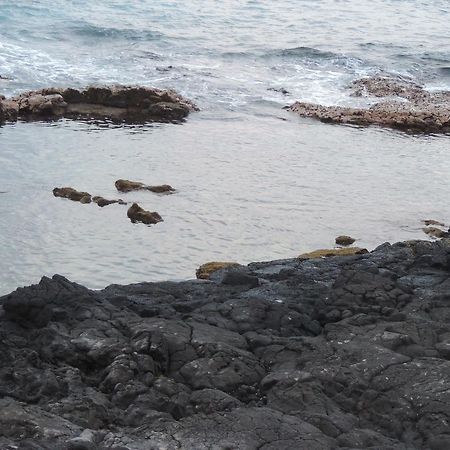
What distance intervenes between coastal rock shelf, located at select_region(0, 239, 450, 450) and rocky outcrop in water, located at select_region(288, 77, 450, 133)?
17.0 metres

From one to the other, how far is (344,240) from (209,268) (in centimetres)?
348

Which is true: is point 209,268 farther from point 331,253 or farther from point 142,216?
point 142,216

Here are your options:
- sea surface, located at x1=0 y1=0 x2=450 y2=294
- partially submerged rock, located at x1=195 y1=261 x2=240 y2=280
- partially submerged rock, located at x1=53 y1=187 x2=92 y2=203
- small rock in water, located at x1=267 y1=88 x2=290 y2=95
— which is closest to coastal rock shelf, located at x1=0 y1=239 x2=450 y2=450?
partially submerged rock, located at x1=195 y1=261 x2=240 y2=280

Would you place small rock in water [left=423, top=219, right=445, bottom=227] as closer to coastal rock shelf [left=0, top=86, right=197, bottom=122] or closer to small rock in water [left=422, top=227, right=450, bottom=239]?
small rock in water [left=422, top=227, right=450, bottom=239]

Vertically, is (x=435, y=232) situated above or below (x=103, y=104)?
below

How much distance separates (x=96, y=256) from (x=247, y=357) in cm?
721

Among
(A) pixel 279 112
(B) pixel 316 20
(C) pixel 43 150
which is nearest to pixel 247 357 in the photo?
(C) pixel 43 150

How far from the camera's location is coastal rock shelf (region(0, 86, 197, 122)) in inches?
1014

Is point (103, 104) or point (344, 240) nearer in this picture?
point (344, 240)

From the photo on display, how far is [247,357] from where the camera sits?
30.1ft

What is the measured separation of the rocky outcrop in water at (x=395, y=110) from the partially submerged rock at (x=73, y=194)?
37.2 feet

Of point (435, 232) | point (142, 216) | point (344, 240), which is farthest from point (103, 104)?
point (435, 232)

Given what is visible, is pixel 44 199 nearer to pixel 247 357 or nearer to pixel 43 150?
pixel 43 150

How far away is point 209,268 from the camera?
15242mm
